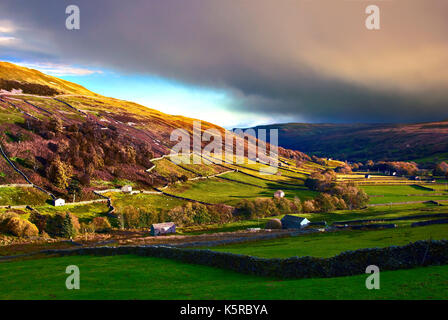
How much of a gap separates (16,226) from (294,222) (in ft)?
235

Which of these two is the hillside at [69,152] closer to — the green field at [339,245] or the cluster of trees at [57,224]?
the cluster of trees at [57,224]

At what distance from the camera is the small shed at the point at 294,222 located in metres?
90.9

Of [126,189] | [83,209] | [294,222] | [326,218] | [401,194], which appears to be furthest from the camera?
[401,194]

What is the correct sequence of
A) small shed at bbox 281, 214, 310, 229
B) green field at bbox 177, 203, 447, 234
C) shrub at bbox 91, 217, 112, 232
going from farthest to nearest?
shrub at bbox 91, 217, 112, 232 < green field at bbox 177, 203, 447, 234 < small shed at bbox 281, 214, 310, 229

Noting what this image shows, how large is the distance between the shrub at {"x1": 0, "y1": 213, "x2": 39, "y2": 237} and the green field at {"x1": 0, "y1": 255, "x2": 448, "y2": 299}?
46.1 metres

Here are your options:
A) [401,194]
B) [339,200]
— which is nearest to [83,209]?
[339,200]

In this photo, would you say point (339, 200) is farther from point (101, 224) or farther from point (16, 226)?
point (16, 226)

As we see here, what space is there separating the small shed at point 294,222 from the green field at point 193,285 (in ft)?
181

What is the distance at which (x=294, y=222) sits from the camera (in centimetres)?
9288

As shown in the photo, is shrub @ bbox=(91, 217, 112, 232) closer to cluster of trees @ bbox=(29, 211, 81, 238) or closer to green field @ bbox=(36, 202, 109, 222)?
green field @ bbox=(36, 202, 109, 222)

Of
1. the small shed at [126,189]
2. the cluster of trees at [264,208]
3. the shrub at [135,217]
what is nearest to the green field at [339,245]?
the shrub at [135,217]

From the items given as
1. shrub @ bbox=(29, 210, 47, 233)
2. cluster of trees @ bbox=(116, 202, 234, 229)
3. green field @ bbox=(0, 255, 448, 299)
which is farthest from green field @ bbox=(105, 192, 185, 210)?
green field @ bbox=(0, 255, 448, 299)

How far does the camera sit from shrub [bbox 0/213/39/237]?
82.1 m
